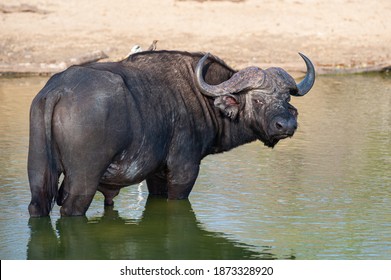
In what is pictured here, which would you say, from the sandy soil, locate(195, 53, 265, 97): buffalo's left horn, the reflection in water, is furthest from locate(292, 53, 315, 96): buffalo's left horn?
the sandy soil

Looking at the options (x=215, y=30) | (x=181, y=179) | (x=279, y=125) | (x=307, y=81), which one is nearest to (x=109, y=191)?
(x=181, y=179)

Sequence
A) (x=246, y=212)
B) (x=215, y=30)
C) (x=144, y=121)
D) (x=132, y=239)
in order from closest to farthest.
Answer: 1. (x=132, y=239)
2. (x=144, y=121)
3. (x=246, y=212)
4. (x=215, y=30)

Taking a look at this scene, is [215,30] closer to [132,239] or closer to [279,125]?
[279,125]

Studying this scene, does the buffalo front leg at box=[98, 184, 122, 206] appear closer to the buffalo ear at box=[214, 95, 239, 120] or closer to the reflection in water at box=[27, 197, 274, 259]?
the reflection in water at box=[27, 197, 274, 259]

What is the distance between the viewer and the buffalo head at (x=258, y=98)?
31.2ft

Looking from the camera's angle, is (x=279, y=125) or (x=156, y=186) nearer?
(x=279, y=125)

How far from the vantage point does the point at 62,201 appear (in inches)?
360

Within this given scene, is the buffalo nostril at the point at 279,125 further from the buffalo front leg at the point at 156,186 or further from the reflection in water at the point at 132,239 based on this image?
the buffalo front leg at the point at 156,186

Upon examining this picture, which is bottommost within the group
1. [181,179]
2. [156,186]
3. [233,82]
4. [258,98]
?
[156,186]

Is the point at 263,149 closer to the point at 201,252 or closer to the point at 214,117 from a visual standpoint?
the point at 214,117

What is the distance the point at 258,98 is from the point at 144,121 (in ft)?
3.61

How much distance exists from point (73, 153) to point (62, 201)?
0.60 meters

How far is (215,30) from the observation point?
22.0 meters

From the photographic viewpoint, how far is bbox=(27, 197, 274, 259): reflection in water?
852cm
